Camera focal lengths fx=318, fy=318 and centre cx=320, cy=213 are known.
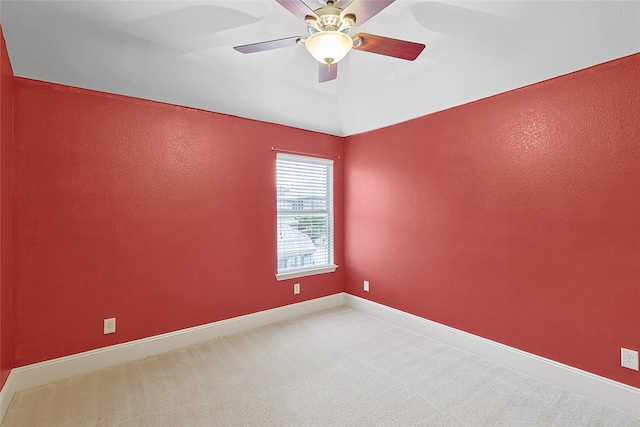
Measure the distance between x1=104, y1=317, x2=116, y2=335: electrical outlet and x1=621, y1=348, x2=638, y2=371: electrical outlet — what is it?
389cm

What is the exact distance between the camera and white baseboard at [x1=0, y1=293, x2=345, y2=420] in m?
2.38

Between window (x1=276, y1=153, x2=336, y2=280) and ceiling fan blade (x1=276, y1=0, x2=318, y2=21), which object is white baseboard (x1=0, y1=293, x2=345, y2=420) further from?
ceiling fan blade (x1=276, y1=0, x2=318, y2=21)

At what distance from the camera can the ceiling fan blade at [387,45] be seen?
1.78 meters

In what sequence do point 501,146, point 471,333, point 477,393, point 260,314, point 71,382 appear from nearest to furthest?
point 477,393 → point 71,382 → point 501,146 → point 471,333 → point 260,314

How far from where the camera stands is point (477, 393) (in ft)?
7.63

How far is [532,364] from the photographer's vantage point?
2.56 metres

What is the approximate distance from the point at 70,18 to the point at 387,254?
347cm

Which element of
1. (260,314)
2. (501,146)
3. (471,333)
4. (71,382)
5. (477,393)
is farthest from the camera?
(260,314)

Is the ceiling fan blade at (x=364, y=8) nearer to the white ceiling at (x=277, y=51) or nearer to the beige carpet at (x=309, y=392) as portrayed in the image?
the white ceiling at (x=277, y=51)

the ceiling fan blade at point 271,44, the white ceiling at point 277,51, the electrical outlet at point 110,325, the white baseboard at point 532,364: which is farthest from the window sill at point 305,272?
the ceiling fan blade at point 271,44

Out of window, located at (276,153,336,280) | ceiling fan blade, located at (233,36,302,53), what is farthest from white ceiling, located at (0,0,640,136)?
window, located at (276,153,336,280)

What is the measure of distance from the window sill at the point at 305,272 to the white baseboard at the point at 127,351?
1.15ft

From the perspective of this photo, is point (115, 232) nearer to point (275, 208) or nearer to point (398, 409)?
point (275, 208)

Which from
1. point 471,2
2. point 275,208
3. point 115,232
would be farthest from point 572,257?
point 115,232
